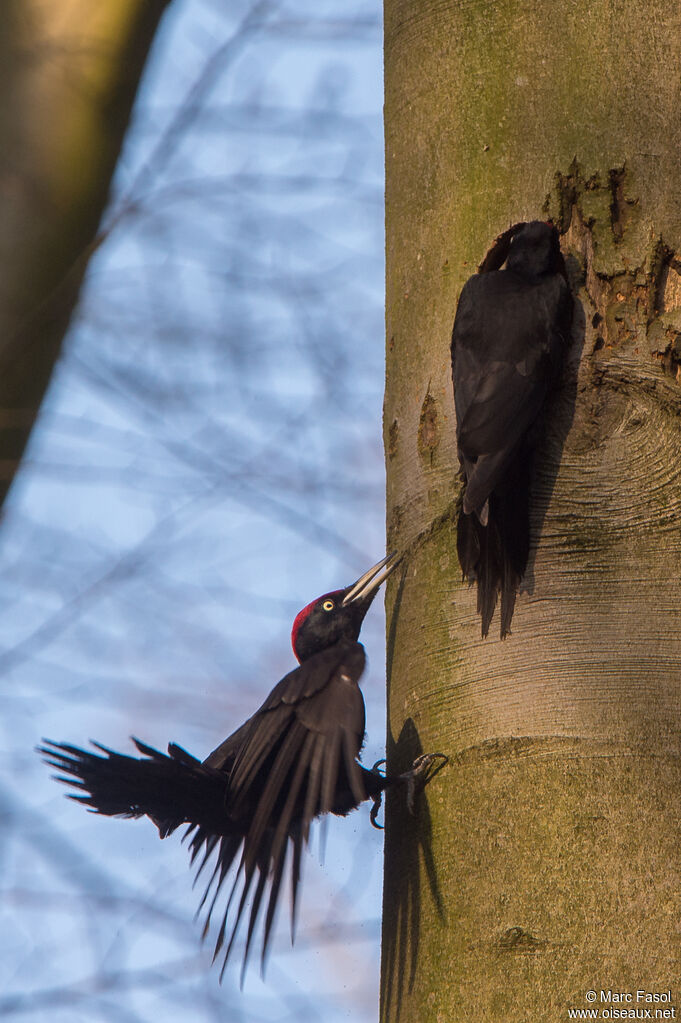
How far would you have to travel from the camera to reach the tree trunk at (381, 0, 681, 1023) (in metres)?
1.98

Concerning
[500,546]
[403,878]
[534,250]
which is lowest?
[403,878]

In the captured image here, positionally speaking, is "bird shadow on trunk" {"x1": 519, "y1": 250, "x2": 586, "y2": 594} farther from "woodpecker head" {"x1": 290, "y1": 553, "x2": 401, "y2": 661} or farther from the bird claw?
"woodpecker head" {"x1": 290, "y1": 553, "x2": 401, "y2": 661}

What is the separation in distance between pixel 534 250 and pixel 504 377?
11.8 inches

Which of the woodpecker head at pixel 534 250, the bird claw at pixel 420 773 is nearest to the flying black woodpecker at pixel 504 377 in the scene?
the woodpecker head at pixel 534 250

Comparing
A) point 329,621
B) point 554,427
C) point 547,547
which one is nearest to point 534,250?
point 554,427

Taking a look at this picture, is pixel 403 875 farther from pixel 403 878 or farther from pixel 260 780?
pixel 260 780

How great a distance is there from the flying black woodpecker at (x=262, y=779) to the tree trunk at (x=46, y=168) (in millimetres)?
935

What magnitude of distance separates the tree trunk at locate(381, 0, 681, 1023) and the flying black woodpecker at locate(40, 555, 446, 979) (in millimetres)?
355

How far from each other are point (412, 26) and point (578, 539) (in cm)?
138

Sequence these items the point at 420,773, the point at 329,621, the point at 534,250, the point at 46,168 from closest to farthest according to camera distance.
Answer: the point at 46,168 < the point at 420,773 < the point at 534,250 < the point at 329,621

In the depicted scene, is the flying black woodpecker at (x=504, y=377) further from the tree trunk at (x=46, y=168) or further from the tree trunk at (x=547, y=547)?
the tree trunk at (x=46, y=168)

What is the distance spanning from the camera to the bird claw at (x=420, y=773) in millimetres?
2262

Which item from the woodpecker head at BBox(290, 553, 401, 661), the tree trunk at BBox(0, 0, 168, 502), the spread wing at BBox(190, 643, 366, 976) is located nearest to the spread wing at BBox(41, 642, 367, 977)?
the spread wing at BBox(190, 643, 366, 976)

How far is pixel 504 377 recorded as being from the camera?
2.60 m
